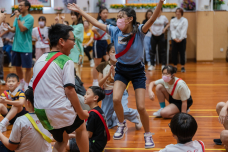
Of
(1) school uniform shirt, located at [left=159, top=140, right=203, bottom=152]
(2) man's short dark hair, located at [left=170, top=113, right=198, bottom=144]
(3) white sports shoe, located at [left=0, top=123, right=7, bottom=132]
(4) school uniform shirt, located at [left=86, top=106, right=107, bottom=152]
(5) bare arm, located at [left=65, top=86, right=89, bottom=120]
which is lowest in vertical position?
(3) white sports shoe, located at [left=0, top=123, right=7, bottom=132]

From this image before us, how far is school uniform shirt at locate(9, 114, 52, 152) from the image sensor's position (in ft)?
7.90

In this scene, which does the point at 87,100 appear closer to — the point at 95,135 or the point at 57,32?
the point at 95,135

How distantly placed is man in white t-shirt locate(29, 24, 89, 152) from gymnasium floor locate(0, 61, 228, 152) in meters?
1.18

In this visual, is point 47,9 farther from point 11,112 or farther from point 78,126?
point 78,126

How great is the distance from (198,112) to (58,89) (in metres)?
2.96

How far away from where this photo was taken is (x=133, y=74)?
3078 millimetres

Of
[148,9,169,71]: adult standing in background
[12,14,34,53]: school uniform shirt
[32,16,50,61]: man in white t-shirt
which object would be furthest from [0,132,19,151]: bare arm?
[148,9,169,71]: adult standing in background

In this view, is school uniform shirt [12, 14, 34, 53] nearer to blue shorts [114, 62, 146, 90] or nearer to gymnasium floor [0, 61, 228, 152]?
gymnasium floor [0, 61, 228, 152]

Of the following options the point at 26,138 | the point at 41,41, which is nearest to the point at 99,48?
the point at 41,41

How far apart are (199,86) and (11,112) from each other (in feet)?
13.6

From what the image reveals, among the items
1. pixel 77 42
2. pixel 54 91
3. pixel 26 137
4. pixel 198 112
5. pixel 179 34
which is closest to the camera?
pixel 54 91

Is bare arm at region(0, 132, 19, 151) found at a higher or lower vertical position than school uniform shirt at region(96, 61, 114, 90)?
lower

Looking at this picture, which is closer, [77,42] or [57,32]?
[57,32]

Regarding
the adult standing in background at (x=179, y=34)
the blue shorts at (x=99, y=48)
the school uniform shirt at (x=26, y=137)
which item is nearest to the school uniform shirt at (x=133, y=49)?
the school uniform shirt at (x=26, y=137)
